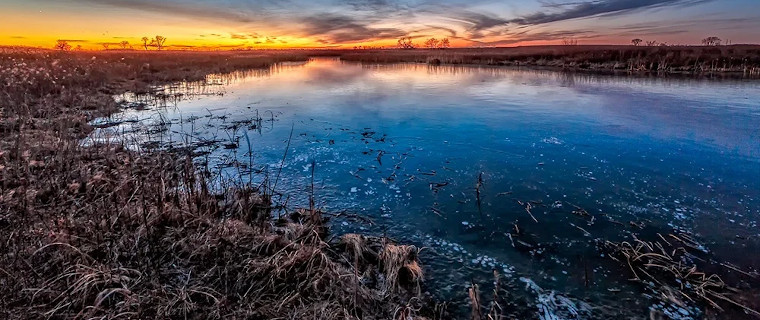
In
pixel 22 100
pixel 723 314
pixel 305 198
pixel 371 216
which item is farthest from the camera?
pixel 22 100

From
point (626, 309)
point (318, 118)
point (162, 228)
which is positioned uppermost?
point (318, 118)

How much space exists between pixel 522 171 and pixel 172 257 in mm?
7234

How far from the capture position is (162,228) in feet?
17.2

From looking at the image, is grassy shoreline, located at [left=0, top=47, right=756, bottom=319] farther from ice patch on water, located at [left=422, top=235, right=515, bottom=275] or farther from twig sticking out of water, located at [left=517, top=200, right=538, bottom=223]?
twig sticking out of water, located at [left=517, top=200, right=538, bottom=223]

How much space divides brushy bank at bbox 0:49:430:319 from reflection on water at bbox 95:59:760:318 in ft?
2.98

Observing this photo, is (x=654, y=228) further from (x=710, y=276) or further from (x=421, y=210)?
(x=421, y=210)

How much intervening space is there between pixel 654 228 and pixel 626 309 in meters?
2.45

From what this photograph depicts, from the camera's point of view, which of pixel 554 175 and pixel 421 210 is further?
pixel 554 175

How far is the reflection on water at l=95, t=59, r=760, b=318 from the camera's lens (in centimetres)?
501

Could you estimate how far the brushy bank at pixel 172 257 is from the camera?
3.59 meters

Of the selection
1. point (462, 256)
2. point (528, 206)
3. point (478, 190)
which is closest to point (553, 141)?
point (478, 190)

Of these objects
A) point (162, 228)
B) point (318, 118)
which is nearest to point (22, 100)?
point (318, 118)

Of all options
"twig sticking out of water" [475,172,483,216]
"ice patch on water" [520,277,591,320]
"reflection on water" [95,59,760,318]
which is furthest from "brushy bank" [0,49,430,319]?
"twig sticking out of water" [475,172,483,216]

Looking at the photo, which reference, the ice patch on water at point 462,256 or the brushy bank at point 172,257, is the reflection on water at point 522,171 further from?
the brushy bank at point 172,257
